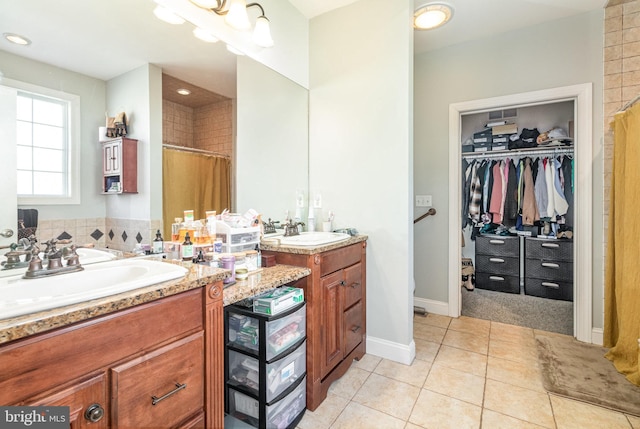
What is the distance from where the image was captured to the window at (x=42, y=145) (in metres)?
1.02

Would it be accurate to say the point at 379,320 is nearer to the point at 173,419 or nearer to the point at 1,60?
the point at 173,419

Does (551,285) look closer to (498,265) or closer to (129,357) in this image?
(498,265)

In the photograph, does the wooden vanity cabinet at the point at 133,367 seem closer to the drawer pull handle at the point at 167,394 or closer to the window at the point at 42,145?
the drawer pull handle at the point at 167,394

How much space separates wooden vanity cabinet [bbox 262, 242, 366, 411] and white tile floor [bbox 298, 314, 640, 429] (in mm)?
124

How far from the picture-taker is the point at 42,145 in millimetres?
1072

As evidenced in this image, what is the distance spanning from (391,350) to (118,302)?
1.83m

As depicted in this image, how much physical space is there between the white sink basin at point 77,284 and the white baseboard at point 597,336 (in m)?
2.97

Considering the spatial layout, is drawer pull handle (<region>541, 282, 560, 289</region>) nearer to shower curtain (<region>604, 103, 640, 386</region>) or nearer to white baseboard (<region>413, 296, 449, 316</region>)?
shower curtain (<region>604, 103, 640, 386</region>)

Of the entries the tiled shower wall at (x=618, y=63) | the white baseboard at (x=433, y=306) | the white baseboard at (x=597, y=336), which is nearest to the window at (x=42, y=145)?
the white baseboard at (x=433, y=306)

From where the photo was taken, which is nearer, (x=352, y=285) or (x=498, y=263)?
(x=352, y=285)

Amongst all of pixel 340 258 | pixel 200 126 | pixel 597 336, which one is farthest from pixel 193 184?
pixel 597 336

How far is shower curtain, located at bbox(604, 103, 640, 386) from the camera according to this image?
178cm

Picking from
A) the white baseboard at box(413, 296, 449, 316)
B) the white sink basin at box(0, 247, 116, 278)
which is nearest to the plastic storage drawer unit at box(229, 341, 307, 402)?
the white sink basin at box(0, 247, 116, 278)

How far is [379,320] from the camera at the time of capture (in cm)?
215
